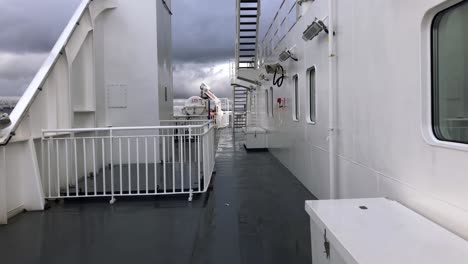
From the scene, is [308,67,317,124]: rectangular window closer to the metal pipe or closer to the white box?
the metal pipe


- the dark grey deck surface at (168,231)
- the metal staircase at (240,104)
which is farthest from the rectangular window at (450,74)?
the metal staircase at (240,104)

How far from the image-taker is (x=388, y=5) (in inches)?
101

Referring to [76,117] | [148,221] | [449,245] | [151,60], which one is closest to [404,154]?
[449,245]

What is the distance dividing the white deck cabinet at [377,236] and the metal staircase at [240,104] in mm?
15789

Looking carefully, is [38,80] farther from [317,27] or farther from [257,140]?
[257,140]

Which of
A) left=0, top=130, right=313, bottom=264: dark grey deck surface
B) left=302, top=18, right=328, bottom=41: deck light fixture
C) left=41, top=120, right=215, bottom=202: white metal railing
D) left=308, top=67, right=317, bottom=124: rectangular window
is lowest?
left=0, top=130, right=313, bottom=264: dark grey deck surface

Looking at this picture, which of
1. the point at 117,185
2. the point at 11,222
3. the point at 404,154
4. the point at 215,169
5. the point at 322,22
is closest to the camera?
the point at 404,154

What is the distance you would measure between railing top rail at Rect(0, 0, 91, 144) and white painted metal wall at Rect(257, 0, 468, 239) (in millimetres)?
3227

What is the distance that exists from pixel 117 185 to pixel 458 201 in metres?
4.04

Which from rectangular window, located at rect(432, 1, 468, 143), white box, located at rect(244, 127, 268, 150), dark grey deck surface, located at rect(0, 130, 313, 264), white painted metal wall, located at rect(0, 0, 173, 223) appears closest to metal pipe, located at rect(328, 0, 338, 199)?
dark grey deck surface, located at rect(0, 130, 313, 264)

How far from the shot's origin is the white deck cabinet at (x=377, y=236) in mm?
1521

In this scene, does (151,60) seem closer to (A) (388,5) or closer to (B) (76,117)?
(B) (76,117)

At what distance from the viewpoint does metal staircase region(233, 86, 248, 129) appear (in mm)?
18625

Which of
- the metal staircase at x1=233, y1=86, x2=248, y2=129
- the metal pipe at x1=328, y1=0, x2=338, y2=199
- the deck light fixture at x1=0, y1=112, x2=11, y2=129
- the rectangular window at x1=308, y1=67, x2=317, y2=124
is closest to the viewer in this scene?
the deck light fixture at x1=0, y1=112, x2=11, y2=129
